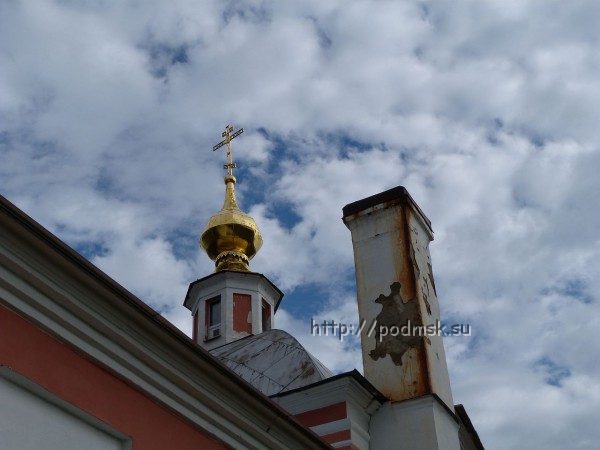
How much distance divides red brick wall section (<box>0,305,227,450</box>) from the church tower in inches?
546

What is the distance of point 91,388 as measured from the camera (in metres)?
5.54

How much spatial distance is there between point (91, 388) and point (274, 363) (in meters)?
8.44

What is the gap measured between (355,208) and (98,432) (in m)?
7.11

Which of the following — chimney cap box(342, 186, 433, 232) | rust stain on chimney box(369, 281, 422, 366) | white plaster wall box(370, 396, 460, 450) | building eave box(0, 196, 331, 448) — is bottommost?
building eave box(0, 196, 331, 448)

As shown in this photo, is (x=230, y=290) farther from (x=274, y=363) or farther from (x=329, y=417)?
(x=329, y=417)

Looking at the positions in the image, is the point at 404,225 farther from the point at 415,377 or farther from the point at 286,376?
the point at 286,376

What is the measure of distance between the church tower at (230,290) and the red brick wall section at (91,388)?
546 inches

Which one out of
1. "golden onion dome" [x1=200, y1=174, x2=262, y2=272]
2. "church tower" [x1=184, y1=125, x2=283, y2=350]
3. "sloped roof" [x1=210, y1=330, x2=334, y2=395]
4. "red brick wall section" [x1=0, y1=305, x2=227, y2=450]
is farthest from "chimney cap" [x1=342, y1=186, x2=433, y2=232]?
"golden onion dome" [x1=200, y1=174, x2=262, y2=272]

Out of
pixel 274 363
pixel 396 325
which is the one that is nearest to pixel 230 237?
pixel 274 363

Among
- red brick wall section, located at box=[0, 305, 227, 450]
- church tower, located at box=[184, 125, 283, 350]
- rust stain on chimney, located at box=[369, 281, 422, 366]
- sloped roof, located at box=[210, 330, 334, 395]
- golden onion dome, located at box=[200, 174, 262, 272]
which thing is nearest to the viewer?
red brick wall section, located at box=[0, 305, 227, 450]

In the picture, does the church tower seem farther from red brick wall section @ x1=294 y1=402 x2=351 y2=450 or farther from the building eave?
the building eave

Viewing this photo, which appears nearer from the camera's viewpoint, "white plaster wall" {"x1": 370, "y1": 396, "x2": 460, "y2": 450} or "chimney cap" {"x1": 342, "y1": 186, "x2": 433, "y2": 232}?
"white plaster wall" {"x1": 370, "y1": 396, "x2": 460, "y2": 450}

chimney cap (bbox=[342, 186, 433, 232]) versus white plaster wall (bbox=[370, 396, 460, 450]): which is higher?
chimney cap (bbox=[342, 186, 433, 232])

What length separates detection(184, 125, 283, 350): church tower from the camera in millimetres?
20766
